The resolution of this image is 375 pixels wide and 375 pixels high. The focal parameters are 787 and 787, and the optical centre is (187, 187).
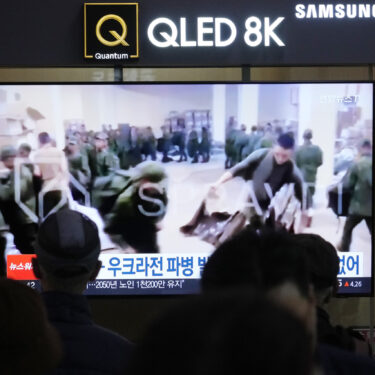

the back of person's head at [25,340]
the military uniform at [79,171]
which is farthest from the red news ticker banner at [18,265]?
the back of person's head at [25,340]

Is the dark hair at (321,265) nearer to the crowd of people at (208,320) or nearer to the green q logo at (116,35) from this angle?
the crowd of people at (208,320)

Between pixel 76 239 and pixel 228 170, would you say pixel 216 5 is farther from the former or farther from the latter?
pixel 76 239

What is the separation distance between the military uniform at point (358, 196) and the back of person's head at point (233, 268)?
3280 mm

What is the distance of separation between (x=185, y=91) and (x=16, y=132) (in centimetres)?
103

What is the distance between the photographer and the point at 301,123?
15.4 feet

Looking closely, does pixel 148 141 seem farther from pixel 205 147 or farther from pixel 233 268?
pixel 233 268

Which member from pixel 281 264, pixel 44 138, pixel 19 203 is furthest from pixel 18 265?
pixel 281 264

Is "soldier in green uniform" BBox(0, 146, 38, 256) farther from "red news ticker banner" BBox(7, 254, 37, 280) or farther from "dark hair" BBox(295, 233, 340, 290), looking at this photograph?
"dark hair" BBox(295, 233, 340, 290)

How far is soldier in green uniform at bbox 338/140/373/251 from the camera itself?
470 centimetres

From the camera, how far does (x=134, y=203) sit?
4691mm

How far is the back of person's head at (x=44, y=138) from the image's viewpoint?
4.66 m

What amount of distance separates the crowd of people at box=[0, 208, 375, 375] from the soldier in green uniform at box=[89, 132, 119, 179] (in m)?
2.21

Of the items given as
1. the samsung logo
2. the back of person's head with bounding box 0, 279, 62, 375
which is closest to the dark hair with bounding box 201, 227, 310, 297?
the back of person's head with bounding box 0, 279, 62, 375

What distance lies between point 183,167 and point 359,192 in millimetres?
1066
